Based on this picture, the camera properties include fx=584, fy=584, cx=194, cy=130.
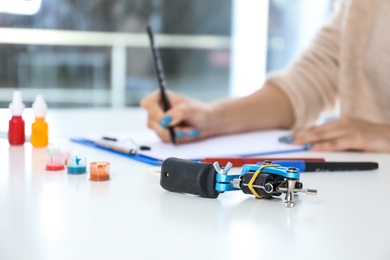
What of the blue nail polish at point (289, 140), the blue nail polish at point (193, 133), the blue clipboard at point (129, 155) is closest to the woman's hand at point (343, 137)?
the blue nail polish at point (289, 140)

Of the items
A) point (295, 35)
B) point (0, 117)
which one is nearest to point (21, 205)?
point (0, 117)

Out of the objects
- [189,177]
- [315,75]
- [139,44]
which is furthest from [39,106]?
[139,44]

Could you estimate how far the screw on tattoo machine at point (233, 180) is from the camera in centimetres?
52

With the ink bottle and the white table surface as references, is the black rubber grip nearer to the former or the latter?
the white table surface

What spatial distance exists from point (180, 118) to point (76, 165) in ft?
1.04

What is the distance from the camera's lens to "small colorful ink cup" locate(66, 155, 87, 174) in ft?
2.11

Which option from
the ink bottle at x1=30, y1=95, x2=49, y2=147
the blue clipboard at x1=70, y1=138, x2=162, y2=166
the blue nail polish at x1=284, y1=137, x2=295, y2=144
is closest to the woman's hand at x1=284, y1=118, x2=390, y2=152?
the blue nail polish at x1=284, y1=137, x2=295, y2=144

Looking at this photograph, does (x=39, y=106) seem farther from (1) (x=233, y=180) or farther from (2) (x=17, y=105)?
(1) (x=233, y=180)

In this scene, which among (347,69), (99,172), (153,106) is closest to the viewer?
(99,172)

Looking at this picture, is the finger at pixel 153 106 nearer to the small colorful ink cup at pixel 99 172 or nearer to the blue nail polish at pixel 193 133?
the blue nail polish at pixel 193 133

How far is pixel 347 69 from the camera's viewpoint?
1.16 m

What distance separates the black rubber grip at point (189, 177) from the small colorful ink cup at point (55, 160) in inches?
6.4

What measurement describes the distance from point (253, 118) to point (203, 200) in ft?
1.91

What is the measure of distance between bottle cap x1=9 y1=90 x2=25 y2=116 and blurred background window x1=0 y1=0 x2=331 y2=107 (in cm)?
120
